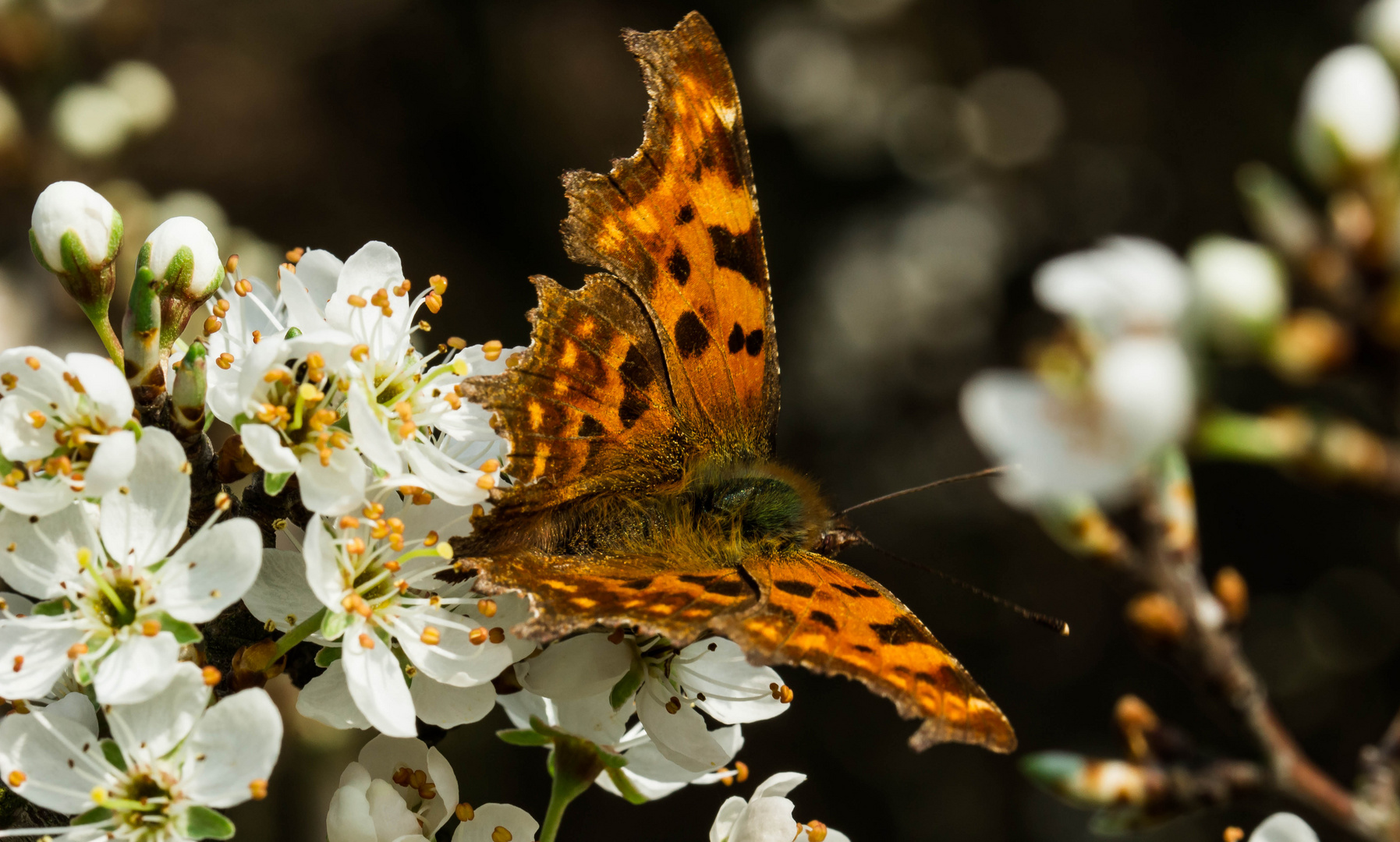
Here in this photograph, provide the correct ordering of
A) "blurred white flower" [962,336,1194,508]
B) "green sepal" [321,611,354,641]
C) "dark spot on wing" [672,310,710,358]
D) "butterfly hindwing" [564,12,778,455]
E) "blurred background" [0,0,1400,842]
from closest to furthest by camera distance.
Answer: "blurred white flower" [962,336,1194,508]
"green sepal" [321,611,354,641]
"butterfly hindwing" [564,12,778,455]
"dark spot on wing" [672,310,710,358]
"blurred background" [0,0,1400,842]

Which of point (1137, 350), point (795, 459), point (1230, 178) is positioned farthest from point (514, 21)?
point (1137, 350)

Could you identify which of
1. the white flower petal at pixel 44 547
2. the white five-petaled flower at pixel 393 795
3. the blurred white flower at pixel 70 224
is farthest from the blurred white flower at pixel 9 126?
the white five-petaled flower at pixel 393 795

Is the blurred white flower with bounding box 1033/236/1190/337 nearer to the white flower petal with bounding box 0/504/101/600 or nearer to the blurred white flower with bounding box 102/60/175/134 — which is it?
the white flower petal with bounding box 0/504/101/600

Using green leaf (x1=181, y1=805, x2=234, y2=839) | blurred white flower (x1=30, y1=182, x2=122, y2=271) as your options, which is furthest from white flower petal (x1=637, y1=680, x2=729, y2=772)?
blurred white flower (x1=30, y1=182, x2=122, y2=271)

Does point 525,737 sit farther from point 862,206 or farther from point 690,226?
point 862,206

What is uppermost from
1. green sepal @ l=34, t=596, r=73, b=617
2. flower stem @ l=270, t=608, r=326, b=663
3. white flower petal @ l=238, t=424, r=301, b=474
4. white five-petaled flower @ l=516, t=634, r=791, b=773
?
white flower petal @ l=238, t=424, r=301, b=474

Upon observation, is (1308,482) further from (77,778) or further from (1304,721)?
(1304,721)
